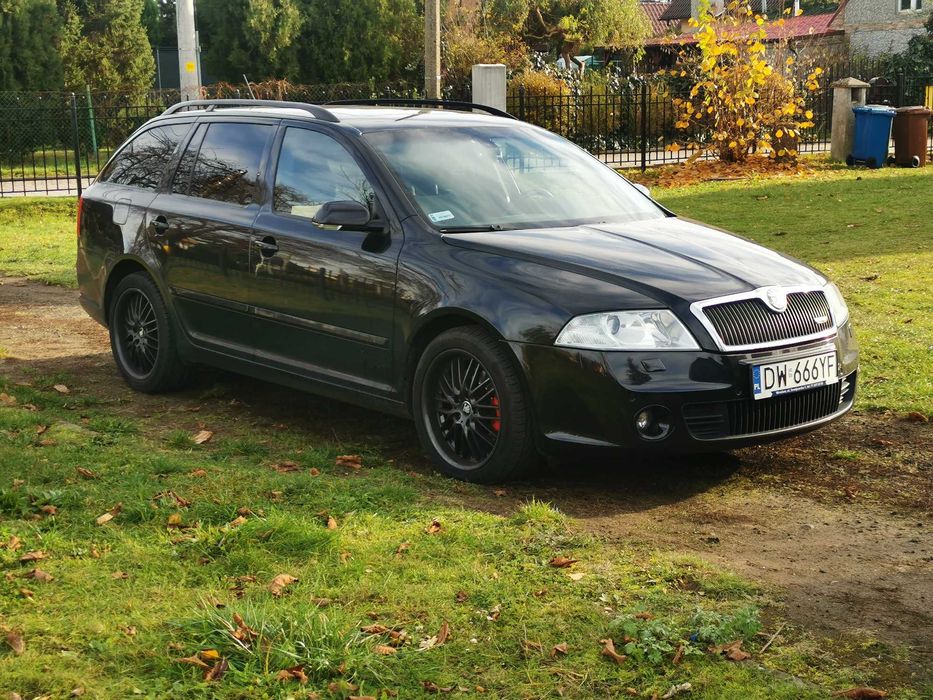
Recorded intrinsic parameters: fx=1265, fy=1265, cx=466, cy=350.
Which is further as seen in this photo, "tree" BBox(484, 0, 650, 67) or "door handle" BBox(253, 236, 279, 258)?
"tree" BBox(484, 0, 650, 67)

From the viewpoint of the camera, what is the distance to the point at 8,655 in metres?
3.67

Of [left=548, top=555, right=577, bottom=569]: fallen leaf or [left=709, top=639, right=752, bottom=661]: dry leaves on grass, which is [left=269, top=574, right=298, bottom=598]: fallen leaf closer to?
[left=548, top=555, right=577, bottom=569]: fallen leaf

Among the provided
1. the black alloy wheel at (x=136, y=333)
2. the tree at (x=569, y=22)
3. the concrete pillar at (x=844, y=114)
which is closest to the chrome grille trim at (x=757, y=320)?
the black alloy wheel at (x=136, y=333)

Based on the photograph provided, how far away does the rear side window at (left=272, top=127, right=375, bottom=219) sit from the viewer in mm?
6428

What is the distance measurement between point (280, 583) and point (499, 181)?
2.96m

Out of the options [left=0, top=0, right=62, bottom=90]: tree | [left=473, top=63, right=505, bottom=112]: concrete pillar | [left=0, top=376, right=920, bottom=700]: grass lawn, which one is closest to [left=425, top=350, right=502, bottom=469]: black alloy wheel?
[left=0, top=376, right=920, bottom=700]: grass lawn

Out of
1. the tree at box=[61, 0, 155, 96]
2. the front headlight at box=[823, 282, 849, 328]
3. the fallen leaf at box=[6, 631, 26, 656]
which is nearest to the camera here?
the fallen leaf at box=[6, 631, 26, 656]

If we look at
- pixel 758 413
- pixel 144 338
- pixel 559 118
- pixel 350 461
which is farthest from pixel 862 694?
pixel 559 118

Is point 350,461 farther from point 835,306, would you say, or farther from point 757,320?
point 835,306

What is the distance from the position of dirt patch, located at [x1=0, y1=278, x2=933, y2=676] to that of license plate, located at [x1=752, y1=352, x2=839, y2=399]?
0.49 meters

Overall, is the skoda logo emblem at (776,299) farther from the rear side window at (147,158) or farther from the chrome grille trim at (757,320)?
the rear side window at (147,158)

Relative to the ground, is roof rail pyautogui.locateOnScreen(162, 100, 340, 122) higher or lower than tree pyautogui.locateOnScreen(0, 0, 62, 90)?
lower

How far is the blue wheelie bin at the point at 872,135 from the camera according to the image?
21062mm

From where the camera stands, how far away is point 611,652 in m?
3.74
